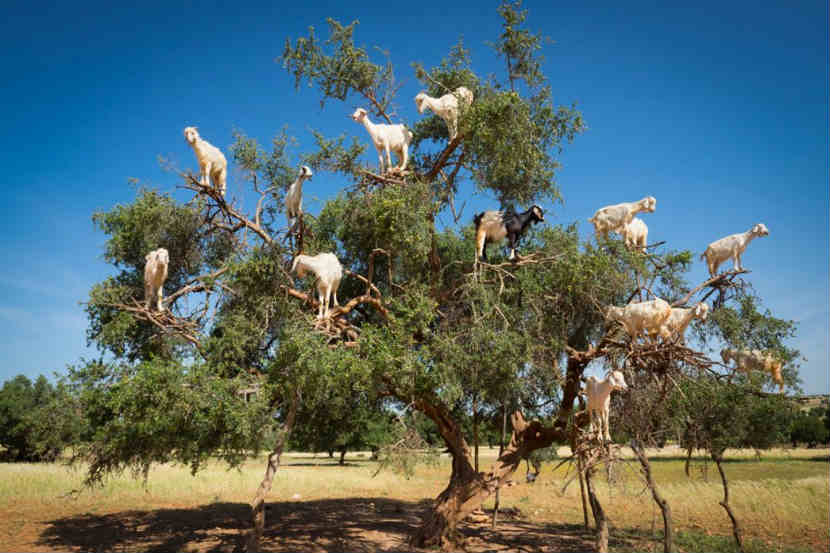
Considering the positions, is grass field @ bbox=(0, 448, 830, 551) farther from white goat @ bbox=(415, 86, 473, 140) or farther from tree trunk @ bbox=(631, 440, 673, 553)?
white goat @ bbox=(415, 86, 473, 140)

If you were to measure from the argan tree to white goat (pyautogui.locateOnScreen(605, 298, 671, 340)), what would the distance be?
1.18 ft

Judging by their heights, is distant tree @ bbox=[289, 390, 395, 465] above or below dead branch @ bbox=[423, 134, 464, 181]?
below

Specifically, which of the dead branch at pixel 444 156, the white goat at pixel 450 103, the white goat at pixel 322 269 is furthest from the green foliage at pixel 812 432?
the white goat at pixel 322 269

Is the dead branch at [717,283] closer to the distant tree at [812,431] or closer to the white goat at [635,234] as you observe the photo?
the white goat at [635,234]

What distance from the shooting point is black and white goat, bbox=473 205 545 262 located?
32.3 feet

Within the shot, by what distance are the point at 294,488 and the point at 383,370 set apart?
2059 cm

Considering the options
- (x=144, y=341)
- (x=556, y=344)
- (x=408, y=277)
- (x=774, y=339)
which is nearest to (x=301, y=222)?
(x=408, y=277)

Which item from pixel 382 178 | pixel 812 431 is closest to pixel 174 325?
pixel 382 178

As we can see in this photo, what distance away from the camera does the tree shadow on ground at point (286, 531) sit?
12547 mm

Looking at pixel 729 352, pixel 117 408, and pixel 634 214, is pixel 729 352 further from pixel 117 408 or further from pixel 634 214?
pixel 117 408

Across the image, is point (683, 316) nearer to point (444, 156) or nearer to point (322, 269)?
point (444, 156)

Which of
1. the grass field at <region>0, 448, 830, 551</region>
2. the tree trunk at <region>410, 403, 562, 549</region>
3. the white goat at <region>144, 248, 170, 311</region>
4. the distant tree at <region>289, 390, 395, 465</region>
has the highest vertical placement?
the white goat at <region>144, 248, 170, 311</region>

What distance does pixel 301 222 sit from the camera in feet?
31.8

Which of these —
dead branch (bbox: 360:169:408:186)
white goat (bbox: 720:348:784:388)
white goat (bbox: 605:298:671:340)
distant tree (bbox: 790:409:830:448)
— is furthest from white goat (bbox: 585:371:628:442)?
distant tree (bbox: 790:409:830:448)
